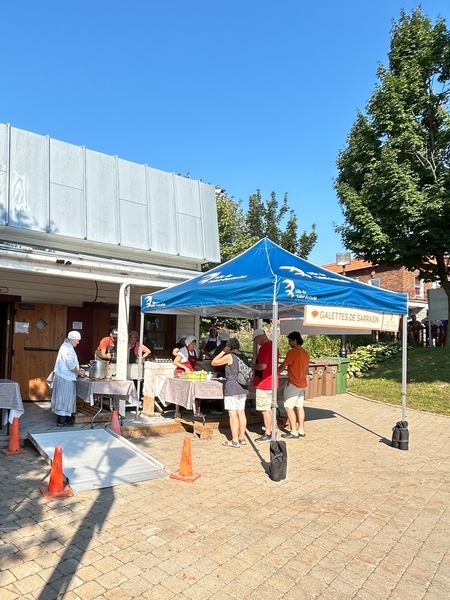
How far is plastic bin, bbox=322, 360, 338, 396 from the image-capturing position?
13734 mm

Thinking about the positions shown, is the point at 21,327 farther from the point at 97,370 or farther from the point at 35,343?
the point at 97,370

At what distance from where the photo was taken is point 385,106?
17828mm

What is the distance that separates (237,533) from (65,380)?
4.66 metres

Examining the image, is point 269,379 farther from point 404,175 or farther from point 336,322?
point 404,175

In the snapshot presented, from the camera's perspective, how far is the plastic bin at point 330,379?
13.7 metres

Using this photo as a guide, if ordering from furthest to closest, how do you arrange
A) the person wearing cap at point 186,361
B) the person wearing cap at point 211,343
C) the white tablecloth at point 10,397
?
the person wearing cap at point 211,343
the person wearing cap at point 186,361
the white tablecloth at point 10,397

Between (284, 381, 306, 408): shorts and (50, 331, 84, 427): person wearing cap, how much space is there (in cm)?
358

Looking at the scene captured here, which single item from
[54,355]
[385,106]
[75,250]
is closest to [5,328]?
[54,355]

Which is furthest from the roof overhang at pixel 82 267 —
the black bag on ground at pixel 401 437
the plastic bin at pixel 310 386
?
the black bag on ground at pixel 401 437

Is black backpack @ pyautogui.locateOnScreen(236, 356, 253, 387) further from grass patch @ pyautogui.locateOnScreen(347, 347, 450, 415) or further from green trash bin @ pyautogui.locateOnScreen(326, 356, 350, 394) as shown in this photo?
green trash bin @ pyautogui.locateOnScreen(326, 356, 350, 394)

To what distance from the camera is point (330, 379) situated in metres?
13.8

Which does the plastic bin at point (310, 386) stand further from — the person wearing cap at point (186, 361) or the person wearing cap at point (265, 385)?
the person wearing cap at point (265, 385)

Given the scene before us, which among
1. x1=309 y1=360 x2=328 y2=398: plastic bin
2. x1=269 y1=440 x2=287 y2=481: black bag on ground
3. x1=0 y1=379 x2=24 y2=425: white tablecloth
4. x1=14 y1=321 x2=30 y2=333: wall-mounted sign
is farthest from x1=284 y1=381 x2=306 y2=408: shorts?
x1=14 y1=321 x2=30 y2=333: wall-mounted sign

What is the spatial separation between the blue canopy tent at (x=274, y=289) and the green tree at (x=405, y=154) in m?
10.5
